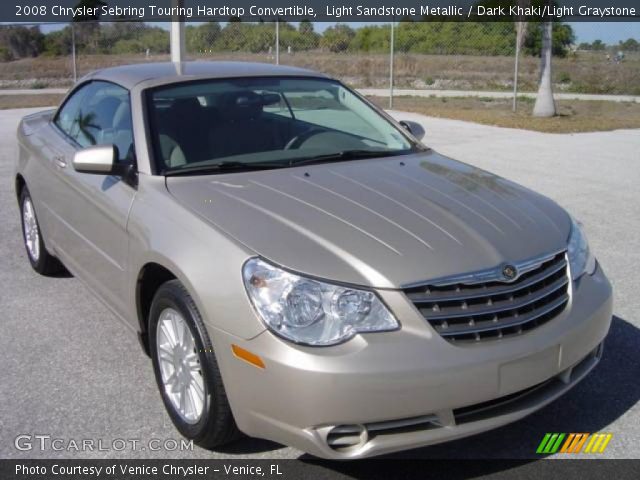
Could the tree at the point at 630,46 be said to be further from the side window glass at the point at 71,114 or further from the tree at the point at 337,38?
the side window glass at the point at 71,114

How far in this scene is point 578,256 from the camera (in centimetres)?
Answer: 348

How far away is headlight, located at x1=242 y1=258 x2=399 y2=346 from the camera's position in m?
2.79

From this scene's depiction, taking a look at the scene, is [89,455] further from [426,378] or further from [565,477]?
[565,477]

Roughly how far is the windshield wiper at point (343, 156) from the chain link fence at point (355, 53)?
1917 cm

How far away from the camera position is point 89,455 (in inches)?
128

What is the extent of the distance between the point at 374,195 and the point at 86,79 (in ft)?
8.70

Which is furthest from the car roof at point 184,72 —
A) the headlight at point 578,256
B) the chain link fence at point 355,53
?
the chain link fence at point 355,53

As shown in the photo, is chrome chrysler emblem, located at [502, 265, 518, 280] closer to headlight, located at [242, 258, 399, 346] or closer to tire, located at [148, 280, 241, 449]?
headlight, located at [242, 258, 399, 346]

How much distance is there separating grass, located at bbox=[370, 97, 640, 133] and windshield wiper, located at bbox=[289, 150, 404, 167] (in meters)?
10.9

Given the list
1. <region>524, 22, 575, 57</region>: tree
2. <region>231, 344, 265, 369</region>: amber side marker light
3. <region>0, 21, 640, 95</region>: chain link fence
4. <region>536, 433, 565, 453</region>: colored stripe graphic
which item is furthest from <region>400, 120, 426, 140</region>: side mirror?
<region>524, 22, 575, 57</region>: tree

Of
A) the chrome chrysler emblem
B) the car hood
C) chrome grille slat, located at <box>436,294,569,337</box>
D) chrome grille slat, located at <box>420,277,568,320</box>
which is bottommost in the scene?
chrome grille slat, located at <box>436,294,569,337</box>

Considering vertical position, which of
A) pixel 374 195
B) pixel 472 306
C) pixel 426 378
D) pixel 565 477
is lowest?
pixel 565 477

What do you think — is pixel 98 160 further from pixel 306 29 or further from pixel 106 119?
pixel 306 29

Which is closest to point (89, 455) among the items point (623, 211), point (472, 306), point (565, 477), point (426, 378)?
point (426, 378)
